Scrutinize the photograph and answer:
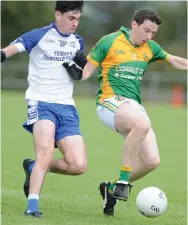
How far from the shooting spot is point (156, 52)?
29.2ft

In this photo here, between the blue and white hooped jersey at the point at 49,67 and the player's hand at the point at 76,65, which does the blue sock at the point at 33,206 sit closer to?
the blue and white hooped jersey at the point at 49,67

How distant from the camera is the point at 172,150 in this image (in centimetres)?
1670

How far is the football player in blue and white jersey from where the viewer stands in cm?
800

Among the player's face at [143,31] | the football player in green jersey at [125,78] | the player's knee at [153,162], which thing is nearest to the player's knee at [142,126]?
the football player in green jersey at [125,78]

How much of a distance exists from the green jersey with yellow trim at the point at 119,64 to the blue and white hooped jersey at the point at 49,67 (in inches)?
17.8

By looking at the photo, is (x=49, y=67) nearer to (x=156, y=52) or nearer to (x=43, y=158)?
(x=43, y=158)

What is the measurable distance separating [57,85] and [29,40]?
0.62m

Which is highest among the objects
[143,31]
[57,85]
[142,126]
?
[143,31]

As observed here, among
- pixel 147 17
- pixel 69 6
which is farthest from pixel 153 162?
pixel 69 6

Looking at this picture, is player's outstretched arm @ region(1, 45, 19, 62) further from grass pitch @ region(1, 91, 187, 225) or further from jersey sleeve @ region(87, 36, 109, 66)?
grass pitch @ region(1, 91, 187, 225)

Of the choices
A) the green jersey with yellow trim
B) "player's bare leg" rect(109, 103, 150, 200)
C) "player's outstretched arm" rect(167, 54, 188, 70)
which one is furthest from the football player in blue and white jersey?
"player's outstretched arm" rect(167, 54, 188, 70)

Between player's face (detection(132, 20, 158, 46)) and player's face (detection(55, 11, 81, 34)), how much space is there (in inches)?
32.3

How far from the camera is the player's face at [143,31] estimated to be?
8477 millimetres

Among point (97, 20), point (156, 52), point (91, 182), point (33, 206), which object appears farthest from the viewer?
point (97, 20)
